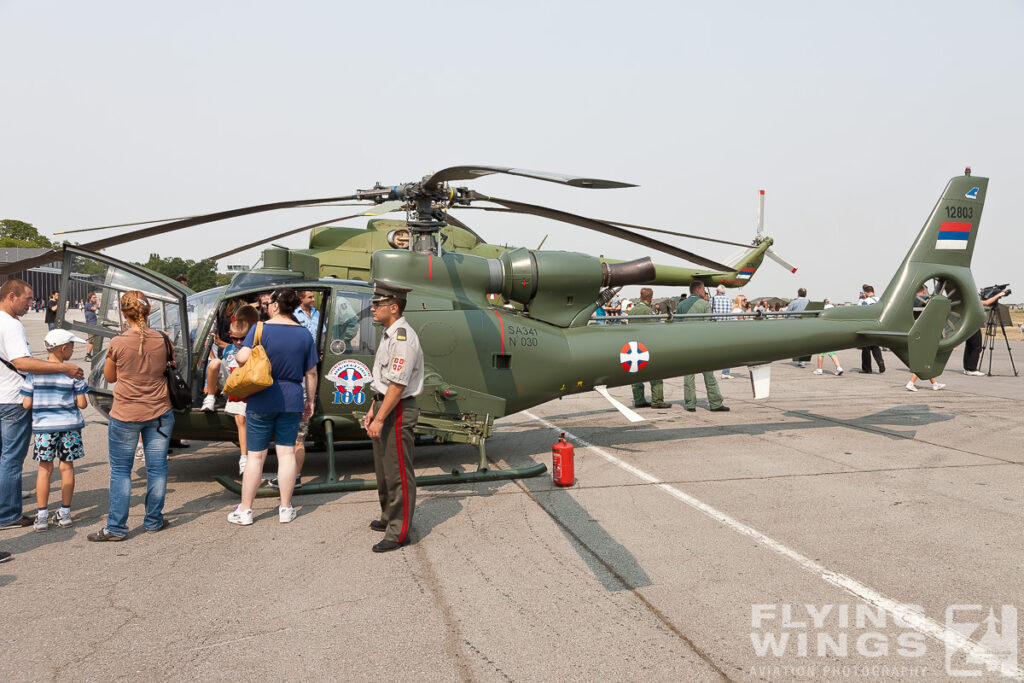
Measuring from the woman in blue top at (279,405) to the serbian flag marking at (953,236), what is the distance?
27.0 ft

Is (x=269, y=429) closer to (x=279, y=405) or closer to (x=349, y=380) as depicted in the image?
(x=279, y=405)

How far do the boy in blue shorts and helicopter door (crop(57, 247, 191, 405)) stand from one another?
49cm

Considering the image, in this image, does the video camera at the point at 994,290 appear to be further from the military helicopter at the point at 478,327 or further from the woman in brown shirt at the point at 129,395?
the woman in brown shirt at the point at 129,395

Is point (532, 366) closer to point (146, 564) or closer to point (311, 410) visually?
point (311, 410)

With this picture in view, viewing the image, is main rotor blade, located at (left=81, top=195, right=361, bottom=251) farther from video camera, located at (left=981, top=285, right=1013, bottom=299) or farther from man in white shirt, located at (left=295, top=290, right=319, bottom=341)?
video camera, located at (left=981, top=285, right=1013, bottom=299)

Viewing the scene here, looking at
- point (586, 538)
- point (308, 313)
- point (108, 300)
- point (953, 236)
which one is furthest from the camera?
point (953, 236)

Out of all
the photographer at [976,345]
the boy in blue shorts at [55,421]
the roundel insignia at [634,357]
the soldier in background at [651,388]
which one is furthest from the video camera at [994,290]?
the boy in blue shorts at [55,421]

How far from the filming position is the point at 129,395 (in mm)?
4539

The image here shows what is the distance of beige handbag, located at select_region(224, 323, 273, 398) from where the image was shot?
15.0 feet

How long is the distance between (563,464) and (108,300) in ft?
14.4

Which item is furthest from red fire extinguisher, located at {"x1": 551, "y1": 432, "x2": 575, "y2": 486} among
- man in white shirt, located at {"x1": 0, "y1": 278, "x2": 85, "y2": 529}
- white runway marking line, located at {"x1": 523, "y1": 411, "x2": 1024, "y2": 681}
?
man in white shirt, located at {"x1": 0, "y1": 278, "x2": 85, "y2": 529}

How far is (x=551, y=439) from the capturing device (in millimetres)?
8156

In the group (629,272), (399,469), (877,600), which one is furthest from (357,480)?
(877,600)

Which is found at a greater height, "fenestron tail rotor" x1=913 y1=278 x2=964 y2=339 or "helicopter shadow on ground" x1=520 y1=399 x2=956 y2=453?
"fenestron tail rotor" x1=913 y1=278 x2=964 y2=339
